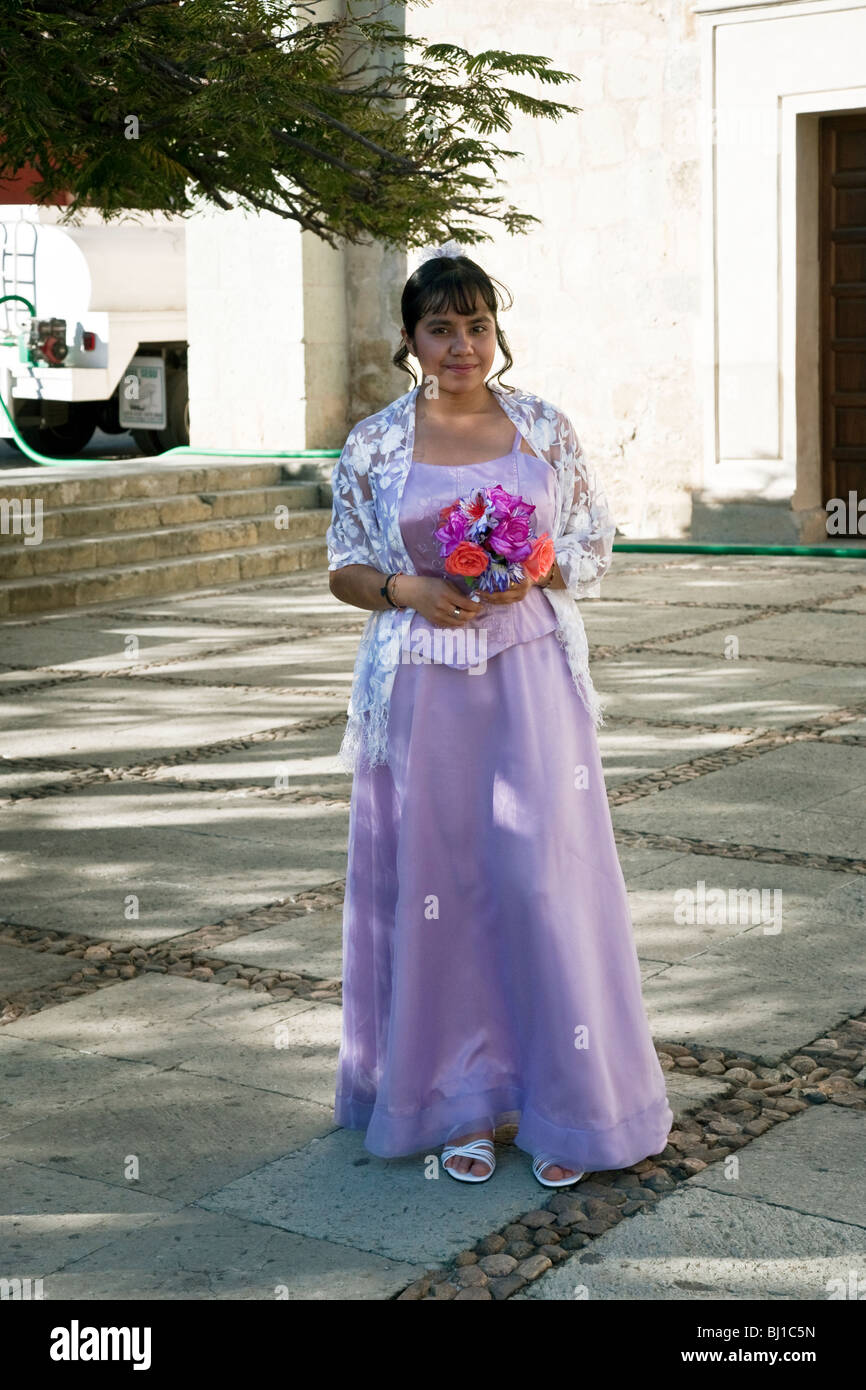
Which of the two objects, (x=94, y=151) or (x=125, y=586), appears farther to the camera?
(x=125, y=586)

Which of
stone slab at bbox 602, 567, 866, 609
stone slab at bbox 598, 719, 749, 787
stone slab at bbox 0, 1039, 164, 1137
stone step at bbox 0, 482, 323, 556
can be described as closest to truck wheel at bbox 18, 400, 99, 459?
stone step at bbox 0, 482, 323, 556

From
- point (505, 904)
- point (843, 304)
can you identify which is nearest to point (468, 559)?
point (505, 904)

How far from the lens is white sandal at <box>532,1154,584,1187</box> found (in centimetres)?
338

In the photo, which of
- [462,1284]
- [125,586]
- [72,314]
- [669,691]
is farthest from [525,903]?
[72,314]

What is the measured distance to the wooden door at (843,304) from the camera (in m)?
13.2

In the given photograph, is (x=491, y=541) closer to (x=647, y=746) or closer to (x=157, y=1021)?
(x=157, y=1021)

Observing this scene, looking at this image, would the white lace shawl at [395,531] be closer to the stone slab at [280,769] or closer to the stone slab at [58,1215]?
the stone slab at [58,1215]

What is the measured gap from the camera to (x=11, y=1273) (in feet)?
10.1

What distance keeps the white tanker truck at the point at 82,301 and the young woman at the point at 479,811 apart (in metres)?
14.1

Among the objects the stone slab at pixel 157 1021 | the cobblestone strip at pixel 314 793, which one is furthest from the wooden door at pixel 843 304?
the stone slab at pixel 157 1021

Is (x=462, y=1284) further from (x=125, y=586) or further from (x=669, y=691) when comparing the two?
(x=125, y=586)

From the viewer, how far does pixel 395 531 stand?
11.5 feet

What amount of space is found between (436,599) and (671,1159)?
3.82ft

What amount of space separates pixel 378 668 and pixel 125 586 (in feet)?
27.5
